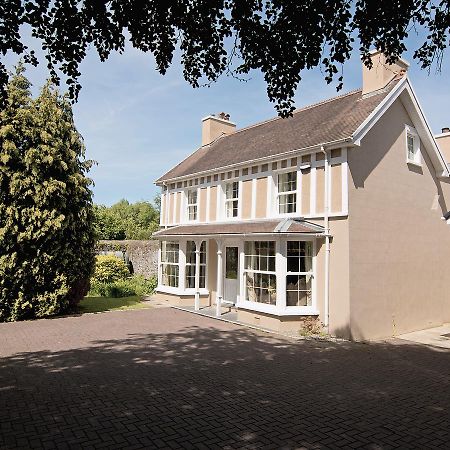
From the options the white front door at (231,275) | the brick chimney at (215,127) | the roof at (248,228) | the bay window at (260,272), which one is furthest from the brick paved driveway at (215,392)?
the brick chimney at (215,127)

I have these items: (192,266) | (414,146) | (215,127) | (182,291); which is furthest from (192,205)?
(414,146)

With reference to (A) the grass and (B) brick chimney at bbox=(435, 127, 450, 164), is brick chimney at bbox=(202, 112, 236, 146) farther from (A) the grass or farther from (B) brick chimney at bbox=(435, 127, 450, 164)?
(B) brick chimney at bbox=(435, 127, 450, 164)

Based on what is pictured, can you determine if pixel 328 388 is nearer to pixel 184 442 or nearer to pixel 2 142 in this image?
pixel 184 442

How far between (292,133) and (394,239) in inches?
217

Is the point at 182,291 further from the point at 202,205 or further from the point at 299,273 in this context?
the point at 299,273

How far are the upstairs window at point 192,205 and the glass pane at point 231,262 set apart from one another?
2.99 metres

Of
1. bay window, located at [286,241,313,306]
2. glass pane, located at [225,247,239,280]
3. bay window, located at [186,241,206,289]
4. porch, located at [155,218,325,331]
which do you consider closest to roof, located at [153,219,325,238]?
porch, located at [155,218,325,331]

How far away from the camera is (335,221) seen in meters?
11.7

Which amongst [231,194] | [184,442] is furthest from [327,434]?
[231,194]

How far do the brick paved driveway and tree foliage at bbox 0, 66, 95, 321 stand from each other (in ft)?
7.20

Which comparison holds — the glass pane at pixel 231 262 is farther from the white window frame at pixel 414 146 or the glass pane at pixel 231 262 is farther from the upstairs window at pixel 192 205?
the white window frame at pixel 414 146

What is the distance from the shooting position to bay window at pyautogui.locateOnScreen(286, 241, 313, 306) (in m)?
12.1

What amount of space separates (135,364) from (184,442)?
3.71 m

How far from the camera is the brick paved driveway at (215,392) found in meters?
5.03
